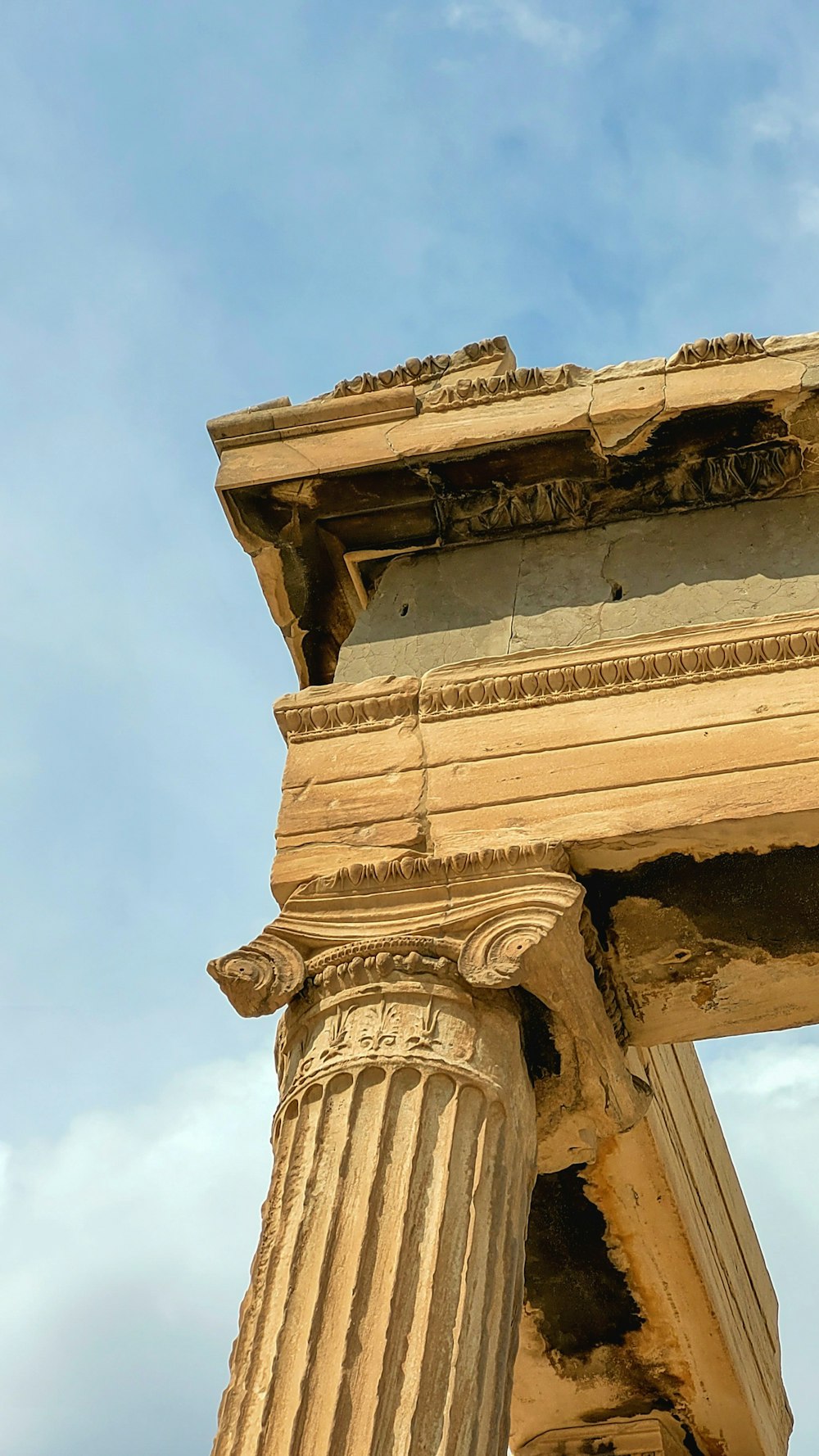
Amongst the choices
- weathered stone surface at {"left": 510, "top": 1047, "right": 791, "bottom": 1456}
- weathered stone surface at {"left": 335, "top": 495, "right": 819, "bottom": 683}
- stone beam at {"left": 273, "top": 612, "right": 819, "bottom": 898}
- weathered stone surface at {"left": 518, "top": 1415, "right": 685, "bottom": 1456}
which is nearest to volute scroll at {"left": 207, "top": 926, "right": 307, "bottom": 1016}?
stone beam at {"left": 273, "top": 612, "right": 819, "bottom": 898}

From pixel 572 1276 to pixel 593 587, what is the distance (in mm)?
3341

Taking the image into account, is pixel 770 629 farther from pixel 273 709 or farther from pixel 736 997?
pixel 273 709

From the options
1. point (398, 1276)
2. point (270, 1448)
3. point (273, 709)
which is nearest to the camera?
point (270, 1448)

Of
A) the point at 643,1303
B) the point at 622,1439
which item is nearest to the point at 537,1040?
the point at 643,1303

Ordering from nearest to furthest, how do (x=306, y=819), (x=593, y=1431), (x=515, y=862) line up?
(x=515, y=862) → (x=306, y=819) → (x=593, y=1431)

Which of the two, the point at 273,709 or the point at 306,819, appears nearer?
the point at 306,819

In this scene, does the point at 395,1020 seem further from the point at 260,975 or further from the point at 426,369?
the point at 426,369

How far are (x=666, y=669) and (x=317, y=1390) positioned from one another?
3.01m

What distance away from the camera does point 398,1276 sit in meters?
5.02

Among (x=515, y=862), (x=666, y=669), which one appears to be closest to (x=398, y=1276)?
(x=515, y=862)

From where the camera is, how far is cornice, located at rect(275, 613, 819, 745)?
6480 mm

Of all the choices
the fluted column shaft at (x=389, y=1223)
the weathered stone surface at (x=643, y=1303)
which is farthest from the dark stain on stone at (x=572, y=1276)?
the fluted column shaft at (x=389, y=1223)

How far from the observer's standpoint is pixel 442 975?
5824mm

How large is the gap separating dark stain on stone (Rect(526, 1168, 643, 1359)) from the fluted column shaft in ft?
7.06
